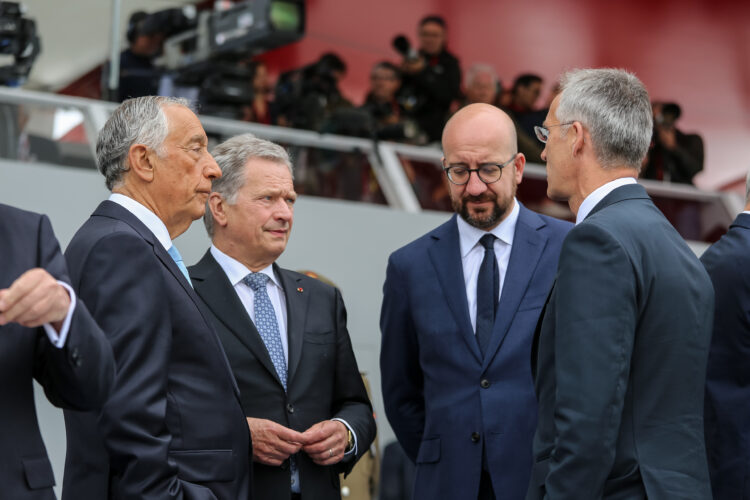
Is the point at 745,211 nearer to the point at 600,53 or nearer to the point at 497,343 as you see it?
the point at 497,343

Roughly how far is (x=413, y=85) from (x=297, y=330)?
4871mm

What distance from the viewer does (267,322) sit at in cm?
302

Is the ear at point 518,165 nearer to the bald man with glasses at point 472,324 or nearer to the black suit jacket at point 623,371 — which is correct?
the bald man with glasses at point 472,324

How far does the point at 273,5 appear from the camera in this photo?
6.78 meters

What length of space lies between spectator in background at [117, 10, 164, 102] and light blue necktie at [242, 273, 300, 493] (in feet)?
9.98

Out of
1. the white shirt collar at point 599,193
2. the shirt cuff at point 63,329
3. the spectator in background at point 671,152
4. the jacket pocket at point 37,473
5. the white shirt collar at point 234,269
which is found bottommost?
the spectator in background at point 671,152

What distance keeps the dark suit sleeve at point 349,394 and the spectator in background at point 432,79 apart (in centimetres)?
437

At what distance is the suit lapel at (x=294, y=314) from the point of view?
2.97 meters

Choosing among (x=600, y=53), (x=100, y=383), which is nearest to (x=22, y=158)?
(x=100, y=383)

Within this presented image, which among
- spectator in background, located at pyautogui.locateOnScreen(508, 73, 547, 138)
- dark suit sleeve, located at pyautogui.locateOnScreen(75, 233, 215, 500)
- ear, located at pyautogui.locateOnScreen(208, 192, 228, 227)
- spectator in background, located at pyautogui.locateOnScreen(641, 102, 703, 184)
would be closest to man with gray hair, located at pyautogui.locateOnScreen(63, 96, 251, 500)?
dark suit sleeve, located at pyautogui.locateOnScreen(75, 233, 215, 500)

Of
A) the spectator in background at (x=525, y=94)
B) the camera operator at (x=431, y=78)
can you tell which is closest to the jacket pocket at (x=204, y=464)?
the camera operator at (x=431, y=78)

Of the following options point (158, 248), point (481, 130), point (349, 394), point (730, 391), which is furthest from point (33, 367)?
point (730, 391)

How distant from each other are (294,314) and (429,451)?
0.52 m

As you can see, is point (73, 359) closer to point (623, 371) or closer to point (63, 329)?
point (63, 329)
